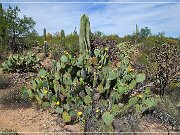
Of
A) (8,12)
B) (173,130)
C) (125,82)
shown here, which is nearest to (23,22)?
(8,12)

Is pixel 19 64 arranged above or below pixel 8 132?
above

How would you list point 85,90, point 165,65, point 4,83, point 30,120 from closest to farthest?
point 30,120 → point 85,90 → point 4,83 → point 165,65

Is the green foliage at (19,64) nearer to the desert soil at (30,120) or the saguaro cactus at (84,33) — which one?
the saguaro cactus at (84,33)

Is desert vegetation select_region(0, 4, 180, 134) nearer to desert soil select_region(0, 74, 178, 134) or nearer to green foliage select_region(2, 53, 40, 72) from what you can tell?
desert soil select_region(0, 74, 178, 134)

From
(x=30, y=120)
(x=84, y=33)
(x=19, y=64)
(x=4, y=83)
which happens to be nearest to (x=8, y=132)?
(x=30, y=120)

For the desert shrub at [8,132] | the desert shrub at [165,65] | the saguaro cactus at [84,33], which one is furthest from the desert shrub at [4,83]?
the desert shrub at [165,65]

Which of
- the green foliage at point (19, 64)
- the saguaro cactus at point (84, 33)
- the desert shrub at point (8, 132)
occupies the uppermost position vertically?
the saguaro cactus at point (84, 33)

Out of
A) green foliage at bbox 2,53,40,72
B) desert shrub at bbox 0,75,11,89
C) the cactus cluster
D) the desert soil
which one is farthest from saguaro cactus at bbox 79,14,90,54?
the desert soil

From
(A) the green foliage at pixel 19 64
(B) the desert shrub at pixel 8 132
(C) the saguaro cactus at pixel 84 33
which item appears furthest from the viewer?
(C) the saguaro cactus at pixel 84 33

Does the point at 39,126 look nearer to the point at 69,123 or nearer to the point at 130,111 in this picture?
the point at 69,123

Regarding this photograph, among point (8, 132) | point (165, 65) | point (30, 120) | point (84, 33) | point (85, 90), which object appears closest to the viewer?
point (8, 132)

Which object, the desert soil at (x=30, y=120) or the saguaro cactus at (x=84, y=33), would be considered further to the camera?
the saguaro cactus at (x=84, y=33)

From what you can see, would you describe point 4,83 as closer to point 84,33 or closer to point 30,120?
point 30,120

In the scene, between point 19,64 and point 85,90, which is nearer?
point 85,90
